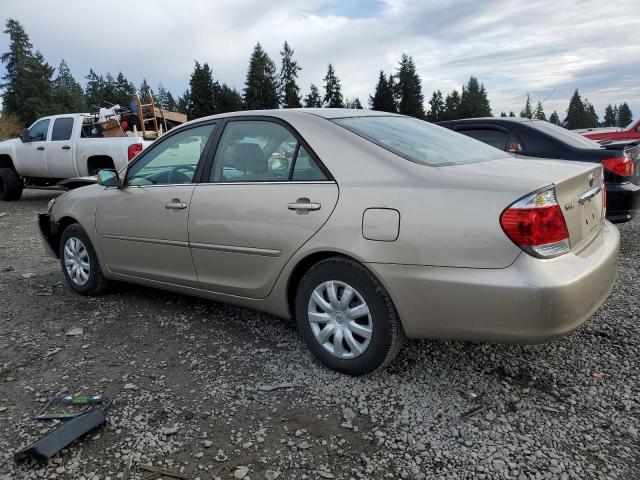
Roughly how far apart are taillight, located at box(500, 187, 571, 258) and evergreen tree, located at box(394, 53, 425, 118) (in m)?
85.8

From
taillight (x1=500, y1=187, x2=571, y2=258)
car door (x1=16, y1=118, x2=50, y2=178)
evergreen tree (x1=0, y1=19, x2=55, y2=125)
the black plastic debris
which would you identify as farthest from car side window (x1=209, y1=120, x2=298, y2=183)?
evergreen tree (x1=0, y1=19, x2=55, y2=125)

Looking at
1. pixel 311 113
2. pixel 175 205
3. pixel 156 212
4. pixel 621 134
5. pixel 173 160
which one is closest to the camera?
pixel 311 113

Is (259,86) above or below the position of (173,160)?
above

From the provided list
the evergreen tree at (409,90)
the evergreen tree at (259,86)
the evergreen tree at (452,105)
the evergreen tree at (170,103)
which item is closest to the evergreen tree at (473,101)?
the evergreen tree at (452,105)

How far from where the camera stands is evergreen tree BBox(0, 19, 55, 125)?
206 feet

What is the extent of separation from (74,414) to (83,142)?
30.4ft

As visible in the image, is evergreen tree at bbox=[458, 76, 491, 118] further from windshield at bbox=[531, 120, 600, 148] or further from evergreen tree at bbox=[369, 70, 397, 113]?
windshield at bbox=[531, 120, 600, 148]

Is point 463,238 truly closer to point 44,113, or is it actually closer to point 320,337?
point 320,337

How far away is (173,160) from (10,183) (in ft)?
33.0

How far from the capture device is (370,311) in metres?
2.70

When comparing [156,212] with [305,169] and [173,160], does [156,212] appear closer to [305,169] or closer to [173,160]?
[173,160]

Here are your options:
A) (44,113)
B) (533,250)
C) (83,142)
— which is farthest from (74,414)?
(44,113)

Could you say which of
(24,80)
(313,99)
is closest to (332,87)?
(313,99)

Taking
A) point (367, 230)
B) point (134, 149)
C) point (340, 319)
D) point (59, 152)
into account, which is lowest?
point (340, 319)
